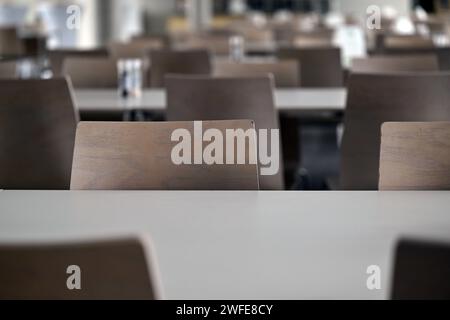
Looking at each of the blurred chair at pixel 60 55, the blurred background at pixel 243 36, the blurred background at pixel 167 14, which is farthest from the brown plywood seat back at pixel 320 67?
the blurred background at pixel 167 14

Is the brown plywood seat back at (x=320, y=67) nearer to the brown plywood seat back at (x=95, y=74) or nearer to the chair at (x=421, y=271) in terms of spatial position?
the brown plywood seat back at (x=95, y=74)

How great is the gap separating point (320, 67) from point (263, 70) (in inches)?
40.8

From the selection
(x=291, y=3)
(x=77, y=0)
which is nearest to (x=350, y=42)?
(x=77, y=0)

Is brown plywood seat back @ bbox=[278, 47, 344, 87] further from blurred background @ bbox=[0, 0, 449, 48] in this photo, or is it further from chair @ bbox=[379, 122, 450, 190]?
blurred background @ bbox=[0, 0, 449, 48]

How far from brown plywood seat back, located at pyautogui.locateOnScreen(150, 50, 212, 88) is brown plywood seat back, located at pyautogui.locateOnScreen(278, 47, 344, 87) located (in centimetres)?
61

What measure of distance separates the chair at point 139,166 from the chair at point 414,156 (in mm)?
295

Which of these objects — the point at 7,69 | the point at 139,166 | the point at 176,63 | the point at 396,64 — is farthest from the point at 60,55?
the point at 139,166

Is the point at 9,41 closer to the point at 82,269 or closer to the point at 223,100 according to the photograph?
the point at 223,100

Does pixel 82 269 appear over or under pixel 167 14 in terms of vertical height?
over

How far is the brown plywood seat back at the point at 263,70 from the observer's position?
13.3 feet

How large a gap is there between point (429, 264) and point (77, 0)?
12116mm

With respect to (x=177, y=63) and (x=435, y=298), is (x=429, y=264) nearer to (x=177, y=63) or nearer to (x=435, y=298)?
(x=435, y=298)

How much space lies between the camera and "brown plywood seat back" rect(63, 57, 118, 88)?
454cm

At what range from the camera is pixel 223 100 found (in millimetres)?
3086
